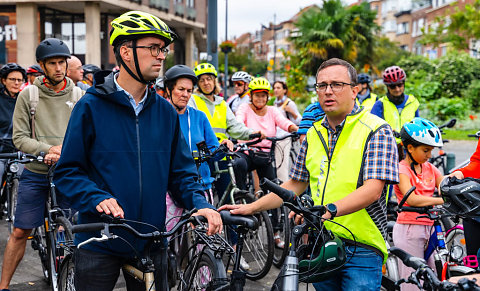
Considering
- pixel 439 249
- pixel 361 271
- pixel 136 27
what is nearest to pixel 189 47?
pixel 439 249

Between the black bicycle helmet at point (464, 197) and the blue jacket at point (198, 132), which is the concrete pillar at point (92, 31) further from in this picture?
the black bicycle helmet at point (464, 197)

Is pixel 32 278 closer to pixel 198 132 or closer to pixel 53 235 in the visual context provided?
pixel 53 235

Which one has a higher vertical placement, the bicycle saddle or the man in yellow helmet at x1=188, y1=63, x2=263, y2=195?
the man in yellow helmet at x1=188, y1=63, x2=263, y2=195

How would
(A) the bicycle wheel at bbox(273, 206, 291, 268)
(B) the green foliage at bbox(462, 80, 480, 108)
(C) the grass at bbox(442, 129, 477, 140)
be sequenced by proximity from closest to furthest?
1. (A) the bicycle wheel at bbox(273, 206, 291, 268)
2. (C) the grass at bbox(442, 129, 477, 140)
3. (B) the green foliage at bbox(462, 80, 480, 108)

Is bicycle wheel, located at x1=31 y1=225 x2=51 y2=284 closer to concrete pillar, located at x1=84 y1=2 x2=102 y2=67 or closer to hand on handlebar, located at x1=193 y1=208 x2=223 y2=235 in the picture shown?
hand on handlebar, located at x1=193 y1=208 x2=223 y2=235

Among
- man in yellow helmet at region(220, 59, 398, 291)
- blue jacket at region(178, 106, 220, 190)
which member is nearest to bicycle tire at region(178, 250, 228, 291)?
man in yellow helmet at region(220, 59, 398, 291)

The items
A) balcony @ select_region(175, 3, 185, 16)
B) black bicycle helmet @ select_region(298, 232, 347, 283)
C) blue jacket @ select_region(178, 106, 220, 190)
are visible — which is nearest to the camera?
black bicycle helmet @ select_region(298, 232, 347, 283)

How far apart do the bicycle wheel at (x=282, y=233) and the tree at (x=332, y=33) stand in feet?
90.7

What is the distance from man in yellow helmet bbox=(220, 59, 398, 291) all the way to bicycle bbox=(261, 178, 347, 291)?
12cm

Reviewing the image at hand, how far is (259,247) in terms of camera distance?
20.4 ft

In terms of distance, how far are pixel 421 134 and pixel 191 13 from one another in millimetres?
39003

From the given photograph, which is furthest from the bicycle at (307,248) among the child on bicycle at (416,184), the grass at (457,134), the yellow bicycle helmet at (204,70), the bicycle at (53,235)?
the grass at (457,134)

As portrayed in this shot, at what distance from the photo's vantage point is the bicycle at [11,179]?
5012 millimetres

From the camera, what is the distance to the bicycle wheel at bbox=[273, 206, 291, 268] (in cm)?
639
